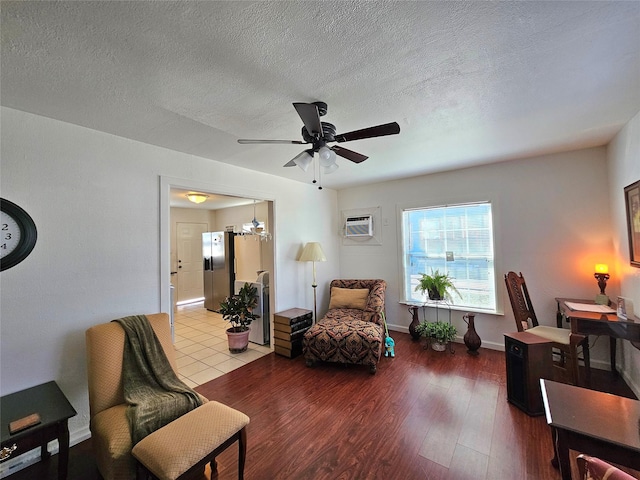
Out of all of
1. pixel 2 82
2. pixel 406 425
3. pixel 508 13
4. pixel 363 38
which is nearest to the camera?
pixel 508 13

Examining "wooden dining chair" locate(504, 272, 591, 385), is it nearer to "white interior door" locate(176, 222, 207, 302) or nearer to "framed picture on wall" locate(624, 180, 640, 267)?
"framed picture on wall" locate(624, 180, 640, 267)

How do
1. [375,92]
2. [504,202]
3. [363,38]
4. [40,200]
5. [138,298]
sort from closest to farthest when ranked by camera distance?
[363,38], [375,92], [40,200], [138,298], [504,202]

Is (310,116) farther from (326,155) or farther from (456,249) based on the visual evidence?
(456,249)

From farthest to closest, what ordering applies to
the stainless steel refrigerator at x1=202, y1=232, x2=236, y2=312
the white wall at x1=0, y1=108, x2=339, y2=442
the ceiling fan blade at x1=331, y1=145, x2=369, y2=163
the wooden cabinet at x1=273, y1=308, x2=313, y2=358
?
the stainless steel refrigerator at x1=202, y1=232, x2=236, y2=312 < the wooden cabinet at x1=273, y1=308, x2=313, y2=358 < the ceiling fan blade at x1=331, y1=145, x2=369, y2=163 < the white wall at x1=0, y1=108, x2=339, y2=442

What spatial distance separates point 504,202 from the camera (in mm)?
3465

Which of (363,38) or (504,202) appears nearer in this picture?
(363,38)

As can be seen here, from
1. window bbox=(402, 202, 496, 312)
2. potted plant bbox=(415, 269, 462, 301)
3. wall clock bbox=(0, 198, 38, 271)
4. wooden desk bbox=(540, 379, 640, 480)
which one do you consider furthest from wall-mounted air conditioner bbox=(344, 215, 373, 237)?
wall clock bbox=(0, 198, 38, 271)

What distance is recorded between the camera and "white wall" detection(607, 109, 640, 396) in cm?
223

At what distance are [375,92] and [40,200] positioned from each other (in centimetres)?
253

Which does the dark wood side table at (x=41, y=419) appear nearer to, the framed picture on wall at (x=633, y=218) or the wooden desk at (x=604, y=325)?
the wooden desk at (x=604, y=325)

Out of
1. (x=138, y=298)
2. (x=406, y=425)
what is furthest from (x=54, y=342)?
(x=406, y=425)

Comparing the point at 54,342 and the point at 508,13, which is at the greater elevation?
the point at 508,13

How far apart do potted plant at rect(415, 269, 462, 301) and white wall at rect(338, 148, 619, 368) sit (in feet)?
1.12

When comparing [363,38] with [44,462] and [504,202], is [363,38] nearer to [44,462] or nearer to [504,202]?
[504,202]
